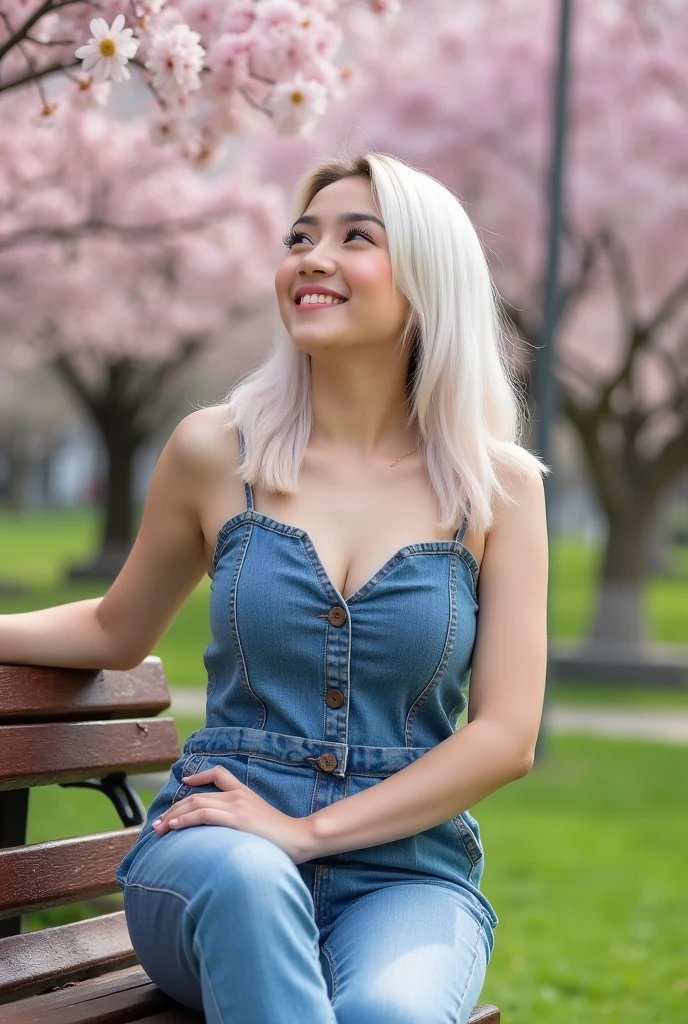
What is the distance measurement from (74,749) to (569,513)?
215 feet

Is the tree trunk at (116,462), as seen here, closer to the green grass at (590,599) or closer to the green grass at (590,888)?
the green grass at (590,599)

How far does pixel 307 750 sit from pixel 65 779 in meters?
0.64

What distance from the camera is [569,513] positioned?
6744 cm

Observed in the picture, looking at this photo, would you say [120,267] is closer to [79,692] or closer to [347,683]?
[79,692]

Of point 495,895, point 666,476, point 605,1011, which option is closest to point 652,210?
point 666,476

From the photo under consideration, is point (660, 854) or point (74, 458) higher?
point (660, 854)

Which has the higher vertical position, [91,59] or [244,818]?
[91,59]

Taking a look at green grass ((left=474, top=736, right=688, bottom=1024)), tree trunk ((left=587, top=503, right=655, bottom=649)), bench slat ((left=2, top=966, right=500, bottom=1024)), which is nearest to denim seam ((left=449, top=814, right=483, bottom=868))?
bench slat ((left=2, top=966, right=500, bottom=1024))

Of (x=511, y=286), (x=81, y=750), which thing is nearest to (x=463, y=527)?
(x=81, y=750)

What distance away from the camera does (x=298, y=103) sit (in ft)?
11.4

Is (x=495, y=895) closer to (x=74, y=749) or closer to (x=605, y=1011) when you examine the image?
(x=605, y=1011)

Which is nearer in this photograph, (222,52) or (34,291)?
(222,52)

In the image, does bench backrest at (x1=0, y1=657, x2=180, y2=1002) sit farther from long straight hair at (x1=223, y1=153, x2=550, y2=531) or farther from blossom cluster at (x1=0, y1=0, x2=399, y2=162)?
blossom cluster at (x1=0, y1=0, x2=399, y2=162)

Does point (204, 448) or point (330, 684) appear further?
point (204, 448)
